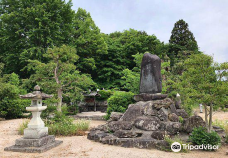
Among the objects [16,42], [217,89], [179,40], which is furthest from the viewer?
[179,40]

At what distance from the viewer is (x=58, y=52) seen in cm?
1385

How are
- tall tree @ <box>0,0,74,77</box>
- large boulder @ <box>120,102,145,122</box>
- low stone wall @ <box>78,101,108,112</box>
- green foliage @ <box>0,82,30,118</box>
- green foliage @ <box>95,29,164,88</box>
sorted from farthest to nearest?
green foliage @ <box>95,29,164,88</box>, low stone wall @ <box>78,101,108,112</box>, tall tree @ <box>0,0,74,77</box>, green foliage @ <box>0,82,30,118</box>, large boulder @ <box>120,102,145,122</box>

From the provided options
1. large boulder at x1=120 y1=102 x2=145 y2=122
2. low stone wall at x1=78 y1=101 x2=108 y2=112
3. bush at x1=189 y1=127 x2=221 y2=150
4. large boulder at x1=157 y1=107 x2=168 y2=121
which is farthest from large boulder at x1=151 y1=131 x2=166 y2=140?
low stone wall at x1=78 y1=101 x2=108 y2=112

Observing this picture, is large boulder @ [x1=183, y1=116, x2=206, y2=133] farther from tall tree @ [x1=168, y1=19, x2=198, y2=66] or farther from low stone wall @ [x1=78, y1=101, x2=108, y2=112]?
tall tree @ [x1=168, y1=19, x2=198, y2=66]

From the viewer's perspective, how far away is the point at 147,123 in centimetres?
770

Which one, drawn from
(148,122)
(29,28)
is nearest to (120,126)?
(148,122)

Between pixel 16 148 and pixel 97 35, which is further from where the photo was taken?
pixel 97 35

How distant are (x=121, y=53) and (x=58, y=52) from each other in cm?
1250

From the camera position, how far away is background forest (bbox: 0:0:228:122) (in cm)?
692

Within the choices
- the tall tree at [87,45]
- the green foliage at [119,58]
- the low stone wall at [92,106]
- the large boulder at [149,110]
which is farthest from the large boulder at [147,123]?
the tall tree at [87,45]

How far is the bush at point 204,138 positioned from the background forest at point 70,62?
1.01 m

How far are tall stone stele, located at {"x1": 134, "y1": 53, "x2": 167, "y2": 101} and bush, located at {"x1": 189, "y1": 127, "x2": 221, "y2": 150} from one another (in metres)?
2.83

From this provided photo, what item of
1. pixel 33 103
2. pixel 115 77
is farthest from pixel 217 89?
pixel 115 77

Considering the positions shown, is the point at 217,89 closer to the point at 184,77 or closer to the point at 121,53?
the point at 184,77
